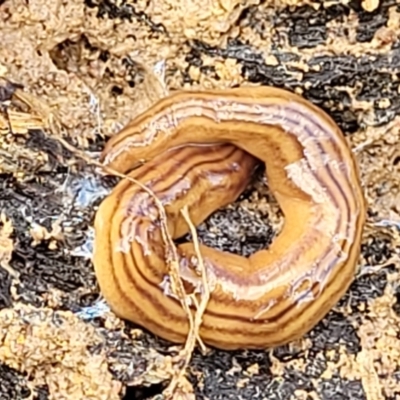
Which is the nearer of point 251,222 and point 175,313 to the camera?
point 175,313

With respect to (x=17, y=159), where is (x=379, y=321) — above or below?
below

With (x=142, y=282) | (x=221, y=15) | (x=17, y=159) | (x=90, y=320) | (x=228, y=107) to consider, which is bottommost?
(x=90, y=320)

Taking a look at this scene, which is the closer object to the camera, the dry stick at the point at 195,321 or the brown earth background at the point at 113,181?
the dry stick at the point at 195,321

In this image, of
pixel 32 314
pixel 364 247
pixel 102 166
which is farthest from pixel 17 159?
pixel 364 247

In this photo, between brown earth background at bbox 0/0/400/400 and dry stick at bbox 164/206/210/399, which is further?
brown earth background at bbox 0/0/400/400

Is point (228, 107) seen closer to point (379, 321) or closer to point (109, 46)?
point (109, 46)

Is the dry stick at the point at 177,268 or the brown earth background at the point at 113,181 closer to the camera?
the dry stick at the point at 177,268

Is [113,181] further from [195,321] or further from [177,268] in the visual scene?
[195,321]
